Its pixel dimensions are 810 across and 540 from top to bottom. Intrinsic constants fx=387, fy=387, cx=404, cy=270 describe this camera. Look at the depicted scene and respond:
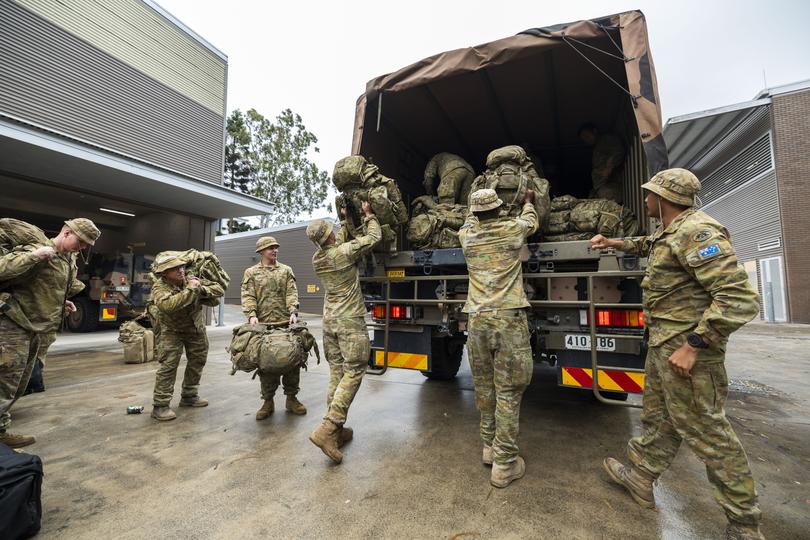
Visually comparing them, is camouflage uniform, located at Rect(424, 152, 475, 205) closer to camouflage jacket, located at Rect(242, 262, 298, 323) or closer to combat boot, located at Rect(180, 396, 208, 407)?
camouflage jacket, located at Rect(242, 262, 298, 323)

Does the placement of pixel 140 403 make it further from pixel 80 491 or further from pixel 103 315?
pixel 103 315

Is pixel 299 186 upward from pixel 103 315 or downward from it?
upward

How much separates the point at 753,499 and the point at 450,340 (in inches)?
115

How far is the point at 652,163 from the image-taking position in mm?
2797

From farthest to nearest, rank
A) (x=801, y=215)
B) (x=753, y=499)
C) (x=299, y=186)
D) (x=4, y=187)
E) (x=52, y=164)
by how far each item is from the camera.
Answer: (x=299, y=186) → (x=801, y=215) → (x=4, y=187) → (x=52, y=164) → (x=753, y=499)

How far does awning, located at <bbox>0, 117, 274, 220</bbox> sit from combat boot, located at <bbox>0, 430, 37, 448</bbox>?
543 centimetres

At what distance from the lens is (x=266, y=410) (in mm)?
3607

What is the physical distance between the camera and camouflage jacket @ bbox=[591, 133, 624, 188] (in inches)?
161

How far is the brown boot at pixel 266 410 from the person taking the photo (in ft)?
11.7

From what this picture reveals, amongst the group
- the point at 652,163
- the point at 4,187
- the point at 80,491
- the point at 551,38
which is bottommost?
the point at 80,491

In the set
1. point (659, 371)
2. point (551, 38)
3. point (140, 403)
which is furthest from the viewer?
point (140, 403)

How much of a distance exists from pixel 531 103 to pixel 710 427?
3.67 meters

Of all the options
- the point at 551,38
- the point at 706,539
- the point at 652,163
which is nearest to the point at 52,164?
the point at 551,38

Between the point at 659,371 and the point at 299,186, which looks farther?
the point at 299,186
